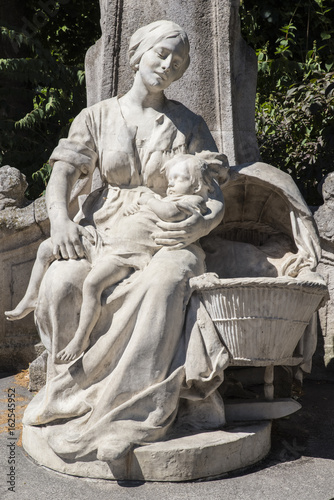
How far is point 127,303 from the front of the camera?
3.63 m

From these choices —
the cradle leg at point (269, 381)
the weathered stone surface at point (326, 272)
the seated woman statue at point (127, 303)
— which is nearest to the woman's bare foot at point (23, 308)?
the seated woman statue at point (127, 303)

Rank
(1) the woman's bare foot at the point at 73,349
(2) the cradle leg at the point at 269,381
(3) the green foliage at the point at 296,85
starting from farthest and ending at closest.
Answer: (3) the green foliage at the point at 296,85 < (2) the cradle leg at the point at 269,381 < (1) the woman's bare foot at the point at 73,349

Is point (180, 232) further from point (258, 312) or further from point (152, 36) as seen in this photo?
point (152, 36)

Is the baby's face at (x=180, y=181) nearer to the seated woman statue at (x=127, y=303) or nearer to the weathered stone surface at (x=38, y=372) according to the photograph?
the seated woman statue at (x=127, y=303)

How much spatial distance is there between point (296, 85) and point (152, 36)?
3768 mm

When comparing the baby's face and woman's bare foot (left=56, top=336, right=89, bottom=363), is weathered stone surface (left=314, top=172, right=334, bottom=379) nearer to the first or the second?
the baby's face

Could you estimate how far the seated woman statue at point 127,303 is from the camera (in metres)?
3.50

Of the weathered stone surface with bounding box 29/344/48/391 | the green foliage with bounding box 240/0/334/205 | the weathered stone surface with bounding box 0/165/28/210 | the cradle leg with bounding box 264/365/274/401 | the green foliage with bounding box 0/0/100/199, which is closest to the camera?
the cradle leg with bounding box 264/365/274/401

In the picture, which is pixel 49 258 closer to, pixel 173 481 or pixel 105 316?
pixel 105 316

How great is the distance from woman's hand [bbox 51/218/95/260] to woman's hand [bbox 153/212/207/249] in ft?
1.22

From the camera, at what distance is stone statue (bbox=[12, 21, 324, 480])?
351 cm

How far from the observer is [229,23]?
5012mm

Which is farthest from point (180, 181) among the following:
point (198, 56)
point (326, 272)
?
point (326, 272)

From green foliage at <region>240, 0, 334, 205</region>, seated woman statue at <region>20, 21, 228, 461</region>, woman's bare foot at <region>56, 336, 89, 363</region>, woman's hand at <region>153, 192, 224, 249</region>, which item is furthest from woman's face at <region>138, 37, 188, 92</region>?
green foliage at <region>240, 0, 334, 205</region>
